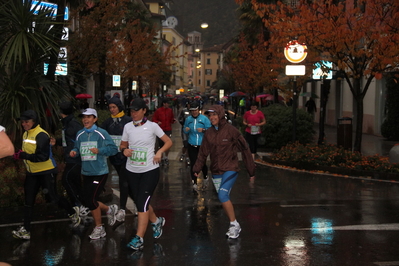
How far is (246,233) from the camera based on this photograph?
312 inches

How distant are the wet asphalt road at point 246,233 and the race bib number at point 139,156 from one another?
105 cm

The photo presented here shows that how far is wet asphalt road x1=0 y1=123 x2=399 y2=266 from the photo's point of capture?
6668 millimetres

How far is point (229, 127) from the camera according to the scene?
777 cm

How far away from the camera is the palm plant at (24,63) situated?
10.9 meters

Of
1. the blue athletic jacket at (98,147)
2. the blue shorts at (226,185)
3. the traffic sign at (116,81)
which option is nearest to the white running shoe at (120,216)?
the blue athletic jacket at (98,147)

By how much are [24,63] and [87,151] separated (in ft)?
14.5

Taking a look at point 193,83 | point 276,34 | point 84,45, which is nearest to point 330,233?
point 276,34

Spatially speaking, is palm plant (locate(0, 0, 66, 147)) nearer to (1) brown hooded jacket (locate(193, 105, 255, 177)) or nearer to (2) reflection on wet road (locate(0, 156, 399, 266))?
(2) reflection on wet road (locate(0, 156, 399, 266))

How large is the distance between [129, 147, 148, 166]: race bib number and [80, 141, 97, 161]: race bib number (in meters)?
0.75

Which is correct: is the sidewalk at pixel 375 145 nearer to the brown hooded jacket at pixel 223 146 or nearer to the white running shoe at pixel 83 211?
the brown hooded jacket at pixel 223 146

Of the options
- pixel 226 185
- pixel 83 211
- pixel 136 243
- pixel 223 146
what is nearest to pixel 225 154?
pixel 223 146

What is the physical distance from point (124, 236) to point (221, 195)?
1.44m

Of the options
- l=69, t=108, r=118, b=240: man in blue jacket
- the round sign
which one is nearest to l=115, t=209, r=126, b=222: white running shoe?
l=69, t=108, r=118, b=240: man in blue jacket

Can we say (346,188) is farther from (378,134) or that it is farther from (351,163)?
(378,134)
